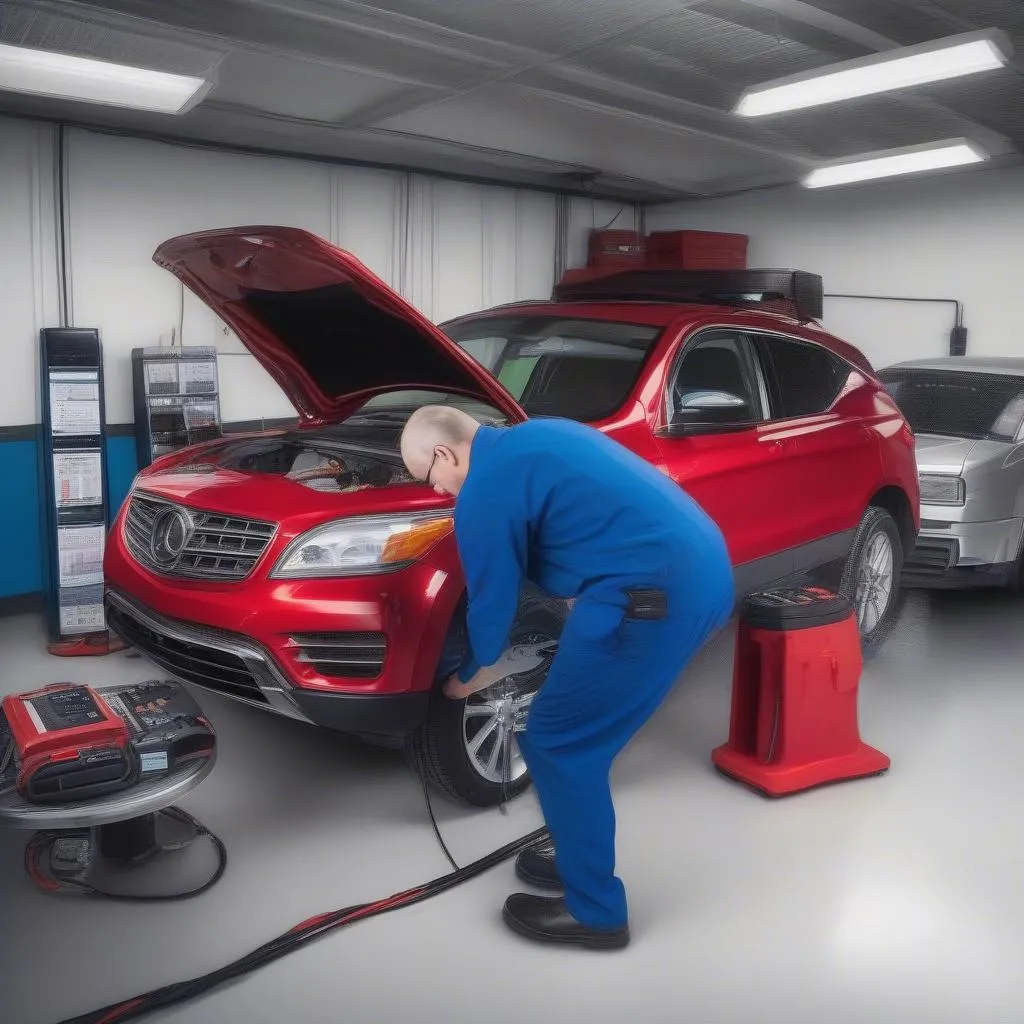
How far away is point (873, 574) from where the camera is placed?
13.4 feet

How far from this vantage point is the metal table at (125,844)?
2.11 metres

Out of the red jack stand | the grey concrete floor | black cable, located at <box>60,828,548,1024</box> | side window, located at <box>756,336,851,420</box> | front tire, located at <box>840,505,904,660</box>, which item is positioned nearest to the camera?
black cable, located at <box>60,828,548,1024</box>

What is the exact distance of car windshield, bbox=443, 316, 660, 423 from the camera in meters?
3.01

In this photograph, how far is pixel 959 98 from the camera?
15.2ft

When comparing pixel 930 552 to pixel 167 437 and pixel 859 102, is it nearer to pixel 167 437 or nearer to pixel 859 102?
pixel 859 102

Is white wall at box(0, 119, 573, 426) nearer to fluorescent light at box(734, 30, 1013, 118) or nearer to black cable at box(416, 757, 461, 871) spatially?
fluorescent light at box(734, 30, 1013, 118)

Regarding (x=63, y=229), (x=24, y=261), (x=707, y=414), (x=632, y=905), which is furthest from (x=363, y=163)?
(x=632, y=905)

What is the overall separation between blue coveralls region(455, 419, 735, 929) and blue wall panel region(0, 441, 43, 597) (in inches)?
135

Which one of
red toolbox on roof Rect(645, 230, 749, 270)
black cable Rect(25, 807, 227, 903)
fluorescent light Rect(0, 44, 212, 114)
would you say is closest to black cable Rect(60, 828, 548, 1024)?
black cable Rect(25, 807, 227, 903)

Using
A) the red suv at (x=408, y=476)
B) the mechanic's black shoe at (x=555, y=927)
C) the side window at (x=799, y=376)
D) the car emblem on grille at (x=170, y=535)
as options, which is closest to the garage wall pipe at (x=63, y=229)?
A: the red suv at (x=408, y=476)

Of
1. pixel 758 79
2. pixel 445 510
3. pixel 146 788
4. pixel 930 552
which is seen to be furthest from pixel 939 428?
pixel 146 788

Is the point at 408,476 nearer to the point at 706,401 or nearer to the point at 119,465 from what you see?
the point at 706,401

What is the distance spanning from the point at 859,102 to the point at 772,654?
3.32 meters

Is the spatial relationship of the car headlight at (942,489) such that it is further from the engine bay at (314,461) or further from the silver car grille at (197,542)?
the silver car grille at (197,542)
